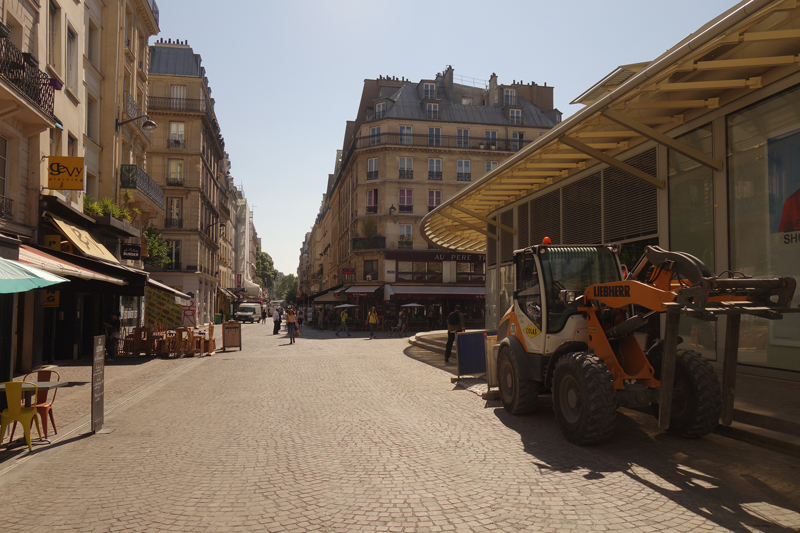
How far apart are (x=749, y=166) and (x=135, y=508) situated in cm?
1061

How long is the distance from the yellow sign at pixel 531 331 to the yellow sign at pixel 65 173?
1200 centimetres

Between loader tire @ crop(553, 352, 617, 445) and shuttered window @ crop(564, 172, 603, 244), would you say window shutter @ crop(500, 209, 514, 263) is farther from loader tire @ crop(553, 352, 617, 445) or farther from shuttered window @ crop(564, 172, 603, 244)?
loader tire @ crop(553, 352, 617, 445)

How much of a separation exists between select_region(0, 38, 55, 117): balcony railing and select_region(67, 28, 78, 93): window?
347cm

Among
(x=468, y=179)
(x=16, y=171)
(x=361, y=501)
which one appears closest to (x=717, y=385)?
(x=361, y=501)

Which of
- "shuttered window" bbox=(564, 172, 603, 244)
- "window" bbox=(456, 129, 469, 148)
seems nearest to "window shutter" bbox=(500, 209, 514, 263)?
"shuttered window" bbox=(564, 172, 603, 244)

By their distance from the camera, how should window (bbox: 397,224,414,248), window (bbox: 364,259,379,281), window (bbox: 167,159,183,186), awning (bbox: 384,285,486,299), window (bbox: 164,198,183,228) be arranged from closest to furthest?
awning (bbox: 384,285,486,299)
window (bbox: 164,198,183,228)
window (bbox: 167,159,183,186)
window (bbox: 364,259,379,281)
window (bbox: 397,224,414,248)

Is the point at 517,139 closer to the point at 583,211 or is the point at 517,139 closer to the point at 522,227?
the point at 522,227

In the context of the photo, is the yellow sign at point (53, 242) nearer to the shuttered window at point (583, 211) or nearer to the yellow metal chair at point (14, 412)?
the yellow metal chair at point (14, 412)

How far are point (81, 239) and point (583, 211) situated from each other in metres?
13.7

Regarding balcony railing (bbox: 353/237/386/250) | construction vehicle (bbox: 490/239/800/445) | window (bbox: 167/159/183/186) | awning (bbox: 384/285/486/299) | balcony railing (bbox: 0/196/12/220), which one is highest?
window (bbox: 167/159/183/186)

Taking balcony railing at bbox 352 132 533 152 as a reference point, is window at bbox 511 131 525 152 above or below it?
above

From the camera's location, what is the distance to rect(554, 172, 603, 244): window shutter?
15312mm

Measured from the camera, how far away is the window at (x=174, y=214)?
142 feet

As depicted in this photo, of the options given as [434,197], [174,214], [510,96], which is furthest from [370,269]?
[510,96]
